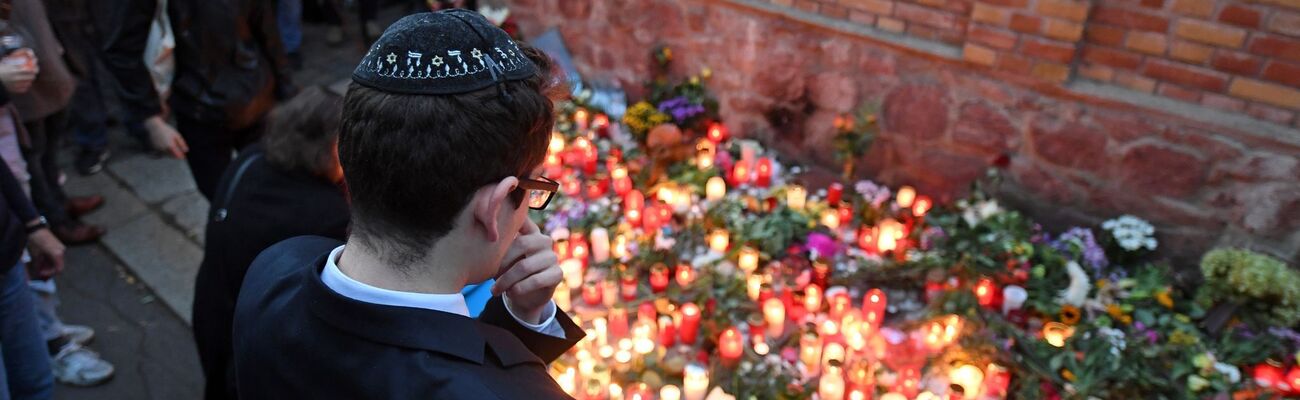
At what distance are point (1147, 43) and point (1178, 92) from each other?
0.79ft

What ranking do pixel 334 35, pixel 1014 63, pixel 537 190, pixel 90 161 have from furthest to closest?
pixel 334 35
pixel 90 161
pixel 1014 63
pixel 537 190

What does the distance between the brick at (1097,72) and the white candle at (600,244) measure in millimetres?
2226

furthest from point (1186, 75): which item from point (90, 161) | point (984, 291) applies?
point (90, 161)

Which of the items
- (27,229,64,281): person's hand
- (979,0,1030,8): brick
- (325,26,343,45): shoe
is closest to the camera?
(27,229,64,281): person's hand

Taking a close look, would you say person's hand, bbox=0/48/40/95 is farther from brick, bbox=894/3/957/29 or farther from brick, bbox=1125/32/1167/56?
A: brick, bbox=1125/32/1167/56

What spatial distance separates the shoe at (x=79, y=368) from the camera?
3.32 meters

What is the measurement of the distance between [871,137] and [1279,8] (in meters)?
1.72

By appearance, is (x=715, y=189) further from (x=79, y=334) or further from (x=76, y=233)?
(x=76, y=233)

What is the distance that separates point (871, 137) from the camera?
419 cm

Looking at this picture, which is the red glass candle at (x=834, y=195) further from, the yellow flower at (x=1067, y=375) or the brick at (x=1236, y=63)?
the brick at (x=1236, y=63)

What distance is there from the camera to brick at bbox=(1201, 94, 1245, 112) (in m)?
3.22

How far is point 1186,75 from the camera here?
3.28m

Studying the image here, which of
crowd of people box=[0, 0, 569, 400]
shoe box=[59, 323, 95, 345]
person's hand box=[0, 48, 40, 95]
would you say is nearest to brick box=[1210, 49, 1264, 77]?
crowd of people box=[0, 0, 569, 400]

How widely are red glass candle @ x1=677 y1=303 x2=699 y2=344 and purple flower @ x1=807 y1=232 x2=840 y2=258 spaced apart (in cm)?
67
